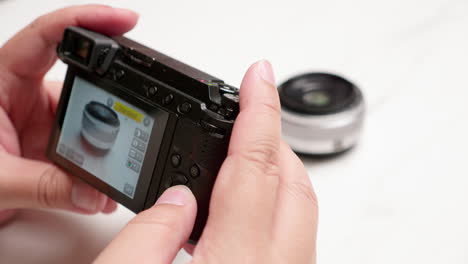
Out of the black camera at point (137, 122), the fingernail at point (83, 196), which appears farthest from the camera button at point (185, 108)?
the fingernail at point (83, 196)

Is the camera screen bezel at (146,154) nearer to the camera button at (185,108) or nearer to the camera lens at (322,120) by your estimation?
the camera button at (185,108)

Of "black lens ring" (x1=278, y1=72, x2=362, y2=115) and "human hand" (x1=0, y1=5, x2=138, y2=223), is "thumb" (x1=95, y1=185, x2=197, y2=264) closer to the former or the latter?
"human hand" (x1=0, y1=5, x2=138, y2=223)

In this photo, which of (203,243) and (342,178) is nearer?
(203,243)

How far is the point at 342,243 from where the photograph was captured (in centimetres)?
69

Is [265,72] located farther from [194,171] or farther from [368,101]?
[368,101]

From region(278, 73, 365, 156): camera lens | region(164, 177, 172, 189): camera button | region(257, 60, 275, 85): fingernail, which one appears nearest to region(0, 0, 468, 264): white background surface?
region(278, 73, 365, 156): camera lens

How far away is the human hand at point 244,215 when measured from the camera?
0.45m

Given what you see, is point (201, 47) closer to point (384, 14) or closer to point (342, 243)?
point (384, 14)

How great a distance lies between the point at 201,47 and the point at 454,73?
0.49 metres

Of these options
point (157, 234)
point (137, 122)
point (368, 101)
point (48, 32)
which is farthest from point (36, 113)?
point (368, 101)

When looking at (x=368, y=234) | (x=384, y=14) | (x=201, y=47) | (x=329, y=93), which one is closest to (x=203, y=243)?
(x=368, y=234)

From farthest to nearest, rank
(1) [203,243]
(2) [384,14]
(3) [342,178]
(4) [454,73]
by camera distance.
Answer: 1. (2) [384,14]
2. (4) [454,73]
3. (3) [342,178]
4. (1) [203,243]

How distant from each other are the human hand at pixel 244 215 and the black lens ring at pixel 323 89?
287 mm

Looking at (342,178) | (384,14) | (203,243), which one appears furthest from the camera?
(384,14)
